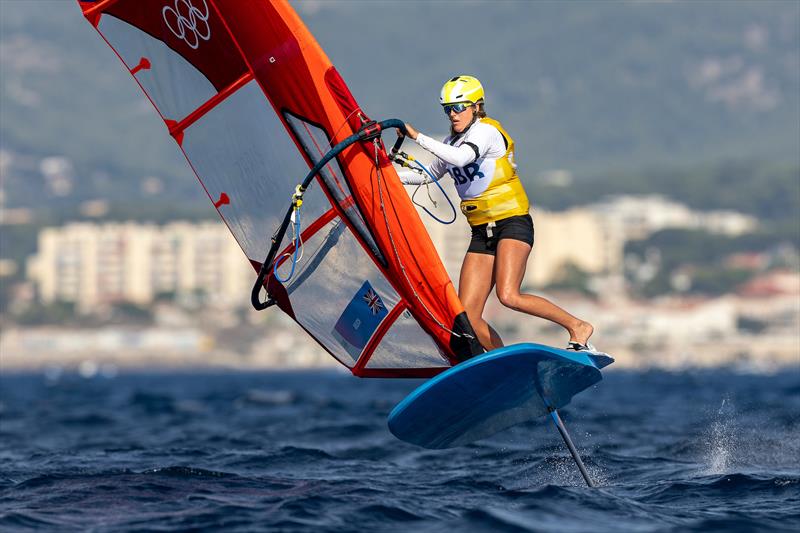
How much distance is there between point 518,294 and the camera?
34.1 ft

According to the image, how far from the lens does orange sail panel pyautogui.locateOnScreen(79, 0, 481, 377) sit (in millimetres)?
10398

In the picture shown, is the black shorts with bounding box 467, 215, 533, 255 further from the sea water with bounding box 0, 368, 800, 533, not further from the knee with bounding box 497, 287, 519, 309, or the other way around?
the sea water with bounding box 0, 368, 800, 533

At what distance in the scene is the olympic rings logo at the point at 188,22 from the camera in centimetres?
1053

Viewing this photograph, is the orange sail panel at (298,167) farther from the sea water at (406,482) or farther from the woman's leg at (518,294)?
the sea water at (406,482)

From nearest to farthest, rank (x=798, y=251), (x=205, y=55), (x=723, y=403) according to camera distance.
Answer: (x=205, y=55) < (x=723, y=403) < (x=798, y=251)

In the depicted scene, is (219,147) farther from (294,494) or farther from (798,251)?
(798,251)

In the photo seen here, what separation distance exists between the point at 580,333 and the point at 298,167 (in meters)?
2.48

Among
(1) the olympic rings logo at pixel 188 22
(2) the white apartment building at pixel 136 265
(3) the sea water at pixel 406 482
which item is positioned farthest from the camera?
(2) the white apartment building at pixel 136 265

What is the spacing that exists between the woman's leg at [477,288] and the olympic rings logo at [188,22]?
262 centimetres

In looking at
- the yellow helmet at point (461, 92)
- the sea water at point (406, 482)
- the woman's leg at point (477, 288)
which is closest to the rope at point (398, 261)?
the woman's leg at point (477, 288)

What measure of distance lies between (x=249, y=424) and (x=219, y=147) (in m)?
11.1

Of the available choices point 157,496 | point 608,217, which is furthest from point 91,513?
point 608,217

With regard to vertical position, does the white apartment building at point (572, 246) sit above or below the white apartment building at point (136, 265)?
above

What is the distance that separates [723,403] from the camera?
1278 inches
